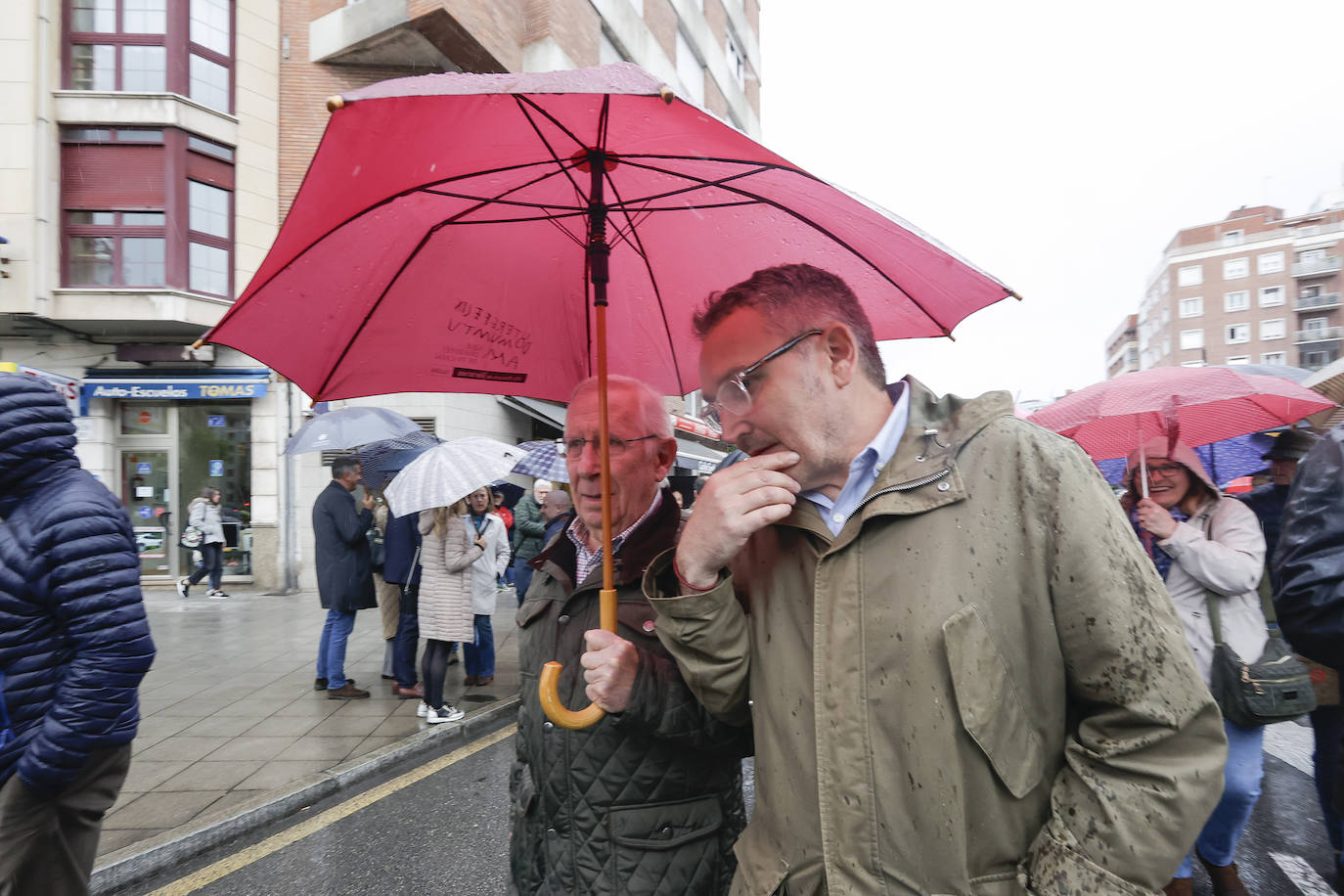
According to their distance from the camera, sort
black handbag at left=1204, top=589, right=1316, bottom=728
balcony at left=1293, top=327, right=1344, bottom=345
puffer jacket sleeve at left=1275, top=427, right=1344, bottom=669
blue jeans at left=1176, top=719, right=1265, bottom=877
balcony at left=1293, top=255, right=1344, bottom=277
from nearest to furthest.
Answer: puffer jacket sleeve at left=1275, top=427, right=1344, bottom=669 → black handbag at left=1204, top=589, right=1316, bottom=728 → blue jeans at left=1176, top=719, right=1265, bottom=877 → balcony at left=1293, top=255, right=1344, bottom=277 → balcony at left=1293, top=327, right=1344, bottom=345

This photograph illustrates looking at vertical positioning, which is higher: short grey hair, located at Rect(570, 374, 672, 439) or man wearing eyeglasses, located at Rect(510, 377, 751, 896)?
short grey hair, located at Rect(570, 374, 672, 439)

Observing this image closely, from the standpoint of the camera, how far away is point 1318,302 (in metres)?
60.4

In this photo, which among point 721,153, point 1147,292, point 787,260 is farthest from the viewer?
point 1147,292

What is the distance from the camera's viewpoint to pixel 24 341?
12922 mm

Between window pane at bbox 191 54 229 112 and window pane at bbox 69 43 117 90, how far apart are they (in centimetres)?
137

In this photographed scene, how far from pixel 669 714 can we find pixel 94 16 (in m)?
17.8

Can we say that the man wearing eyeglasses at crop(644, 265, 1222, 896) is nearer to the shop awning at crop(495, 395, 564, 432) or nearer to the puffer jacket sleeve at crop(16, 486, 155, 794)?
the puffer jacket sleeve at crop(16, 486, 155, 794)

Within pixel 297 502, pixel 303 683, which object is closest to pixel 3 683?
pixel 303 683

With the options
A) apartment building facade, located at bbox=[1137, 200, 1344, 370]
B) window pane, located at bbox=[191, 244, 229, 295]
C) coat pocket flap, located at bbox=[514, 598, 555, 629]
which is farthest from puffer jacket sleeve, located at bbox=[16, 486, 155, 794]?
apartment building facade, located at bbox=[1137, 200, 1344, 370]

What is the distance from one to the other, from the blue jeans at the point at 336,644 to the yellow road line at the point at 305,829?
1788 mm

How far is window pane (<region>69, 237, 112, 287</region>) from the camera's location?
42.3 ft

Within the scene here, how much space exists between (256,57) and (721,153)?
638 inches

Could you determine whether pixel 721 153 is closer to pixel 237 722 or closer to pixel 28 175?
pixel 237 722

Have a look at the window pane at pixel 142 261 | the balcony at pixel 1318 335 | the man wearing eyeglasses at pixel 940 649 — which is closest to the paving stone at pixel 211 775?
the man wearing eyeglasses at pixel 940 649
